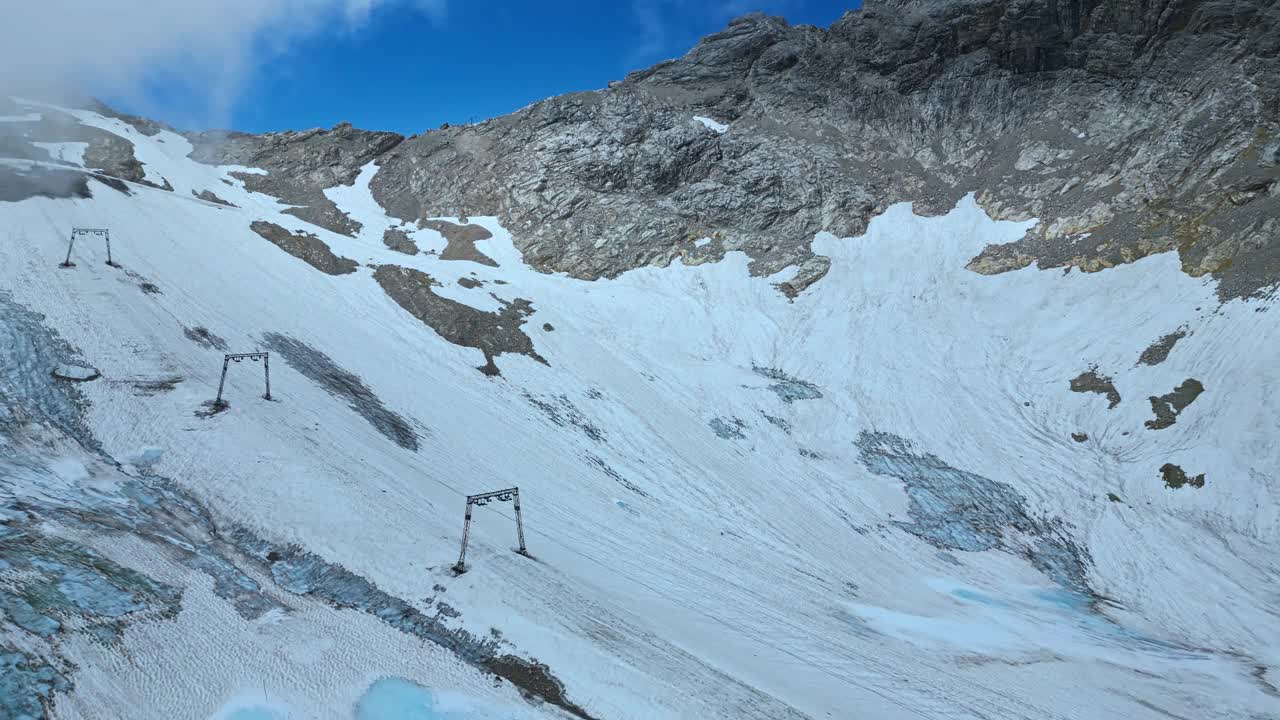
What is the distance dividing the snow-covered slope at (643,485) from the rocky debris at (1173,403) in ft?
1.16

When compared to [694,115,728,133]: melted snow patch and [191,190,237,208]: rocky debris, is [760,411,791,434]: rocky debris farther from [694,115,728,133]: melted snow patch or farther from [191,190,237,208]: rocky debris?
[191,190,237,208]: rocky debris

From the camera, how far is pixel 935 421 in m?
42.9

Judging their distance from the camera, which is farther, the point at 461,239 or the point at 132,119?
the point at 132,119

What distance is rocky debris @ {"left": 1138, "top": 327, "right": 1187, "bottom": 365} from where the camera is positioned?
136 feet

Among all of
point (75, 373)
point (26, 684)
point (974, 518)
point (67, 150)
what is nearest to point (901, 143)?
point (974, 518)

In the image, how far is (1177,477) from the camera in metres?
34.3

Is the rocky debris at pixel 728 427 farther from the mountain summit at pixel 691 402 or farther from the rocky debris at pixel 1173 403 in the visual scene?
the rocky debris at pixel 1173 403

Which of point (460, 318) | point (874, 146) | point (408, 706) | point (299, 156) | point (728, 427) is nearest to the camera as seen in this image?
point (408, 706)

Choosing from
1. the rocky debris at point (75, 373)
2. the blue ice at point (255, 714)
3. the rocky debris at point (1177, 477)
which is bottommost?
the blue ice at point (255, 714)

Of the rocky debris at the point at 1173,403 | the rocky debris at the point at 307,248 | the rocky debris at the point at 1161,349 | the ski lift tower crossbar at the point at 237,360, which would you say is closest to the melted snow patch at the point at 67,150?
the rocky debris at the point at 307,248

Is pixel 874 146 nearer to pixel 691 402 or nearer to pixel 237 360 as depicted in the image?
pixel 691 402

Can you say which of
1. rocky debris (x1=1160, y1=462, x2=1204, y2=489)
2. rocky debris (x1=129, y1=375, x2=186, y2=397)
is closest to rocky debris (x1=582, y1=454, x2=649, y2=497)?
rocky debris (x1=129, y1=375, x2=186, y2=397)

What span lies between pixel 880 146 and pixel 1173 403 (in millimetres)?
51719

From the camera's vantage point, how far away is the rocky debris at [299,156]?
8350cm
